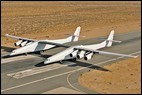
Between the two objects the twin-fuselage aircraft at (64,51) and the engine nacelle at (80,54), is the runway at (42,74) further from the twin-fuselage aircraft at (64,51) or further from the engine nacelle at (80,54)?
the engine nacelle at (80,54)

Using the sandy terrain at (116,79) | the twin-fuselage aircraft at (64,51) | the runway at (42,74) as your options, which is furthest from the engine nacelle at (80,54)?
the sandy terrain at (116,79)

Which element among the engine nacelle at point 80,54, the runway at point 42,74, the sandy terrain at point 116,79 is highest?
the engine nacelle at point 80,54

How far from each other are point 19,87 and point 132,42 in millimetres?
38494

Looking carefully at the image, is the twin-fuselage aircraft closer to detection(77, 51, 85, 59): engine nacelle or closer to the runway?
detection(77, 51, 85, 59): engine nacelle

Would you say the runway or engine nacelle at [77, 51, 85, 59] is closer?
the runway

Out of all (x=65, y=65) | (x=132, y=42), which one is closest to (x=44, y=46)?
(x=65, y=65)

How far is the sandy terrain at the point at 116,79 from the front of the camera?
1334 inches

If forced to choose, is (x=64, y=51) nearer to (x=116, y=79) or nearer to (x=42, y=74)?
(x=42, y=74)

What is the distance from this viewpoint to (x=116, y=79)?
3788cm

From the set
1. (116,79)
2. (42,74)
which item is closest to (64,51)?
(42,74)

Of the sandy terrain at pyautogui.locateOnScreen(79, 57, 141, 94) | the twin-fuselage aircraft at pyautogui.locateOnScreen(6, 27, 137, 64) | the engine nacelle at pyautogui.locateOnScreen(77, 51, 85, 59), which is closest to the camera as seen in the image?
the sandy terrain at pyautogui.locateOnScreen(79, 57, 141, 94)

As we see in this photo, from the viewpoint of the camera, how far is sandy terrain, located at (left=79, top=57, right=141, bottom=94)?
33875mm

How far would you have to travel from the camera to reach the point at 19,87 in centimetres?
3384

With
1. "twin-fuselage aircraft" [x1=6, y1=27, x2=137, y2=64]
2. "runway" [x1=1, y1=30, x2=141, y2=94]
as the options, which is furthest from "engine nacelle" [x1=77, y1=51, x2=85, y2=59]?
"runway" [x1=1, y1=30, x2=141, y2=94]
